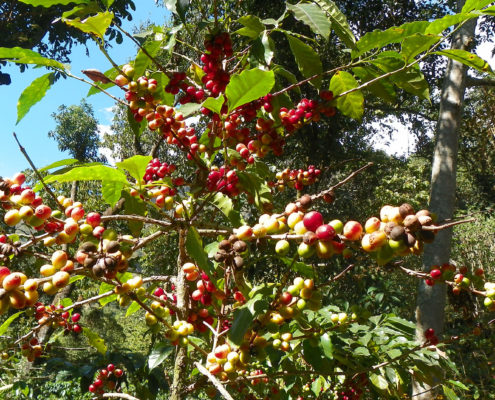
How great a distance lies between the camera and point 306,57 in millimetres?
904

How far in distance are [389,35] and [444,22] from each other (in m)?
0.12

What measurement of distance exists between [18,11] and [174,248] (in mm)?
5106

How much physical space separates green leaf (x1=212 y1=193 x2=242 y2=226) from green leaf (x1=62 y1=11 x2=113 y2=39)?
48 cm

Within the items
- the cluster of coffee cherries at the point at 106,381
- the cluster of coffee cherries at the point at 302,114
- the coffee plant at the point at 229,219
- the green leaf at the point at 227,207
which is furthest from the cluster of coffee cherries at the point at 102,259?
the cluster of coffee cherries at the point at 106,381

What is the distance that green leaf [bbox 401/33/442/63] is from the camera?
693mm

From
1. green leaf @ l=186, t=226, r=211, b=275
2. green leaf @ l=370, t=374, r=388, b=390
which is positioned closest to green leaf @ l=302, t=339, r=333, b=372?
green leaf @ l=370, t=374, r=388, b=390

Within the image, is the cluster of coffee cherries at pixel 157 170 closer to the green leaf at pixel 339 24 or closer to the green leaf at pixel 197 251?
the green leaf at pixel 197 251

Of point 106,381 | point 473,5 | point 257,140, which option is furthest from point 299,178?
point 106,381

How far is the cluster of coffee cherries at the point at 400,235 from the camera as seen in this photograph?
0.40m

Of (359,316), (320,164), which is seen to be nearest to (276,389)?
(359,316)

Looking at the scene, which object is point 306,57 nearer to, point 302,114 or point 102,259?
point 302,114

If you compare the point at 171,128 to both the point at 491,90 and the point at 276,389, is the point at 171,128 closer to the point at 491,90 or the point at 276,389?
the point at 276,389

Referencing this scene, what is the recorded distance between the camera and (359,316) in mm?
1091

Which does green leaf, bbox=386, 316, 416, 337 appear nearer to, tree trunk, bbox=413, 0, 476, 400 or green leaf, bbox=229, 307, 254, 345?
green leaf, bbox=229, 307, 254, 345
